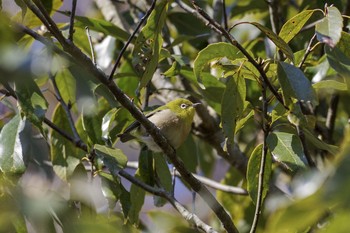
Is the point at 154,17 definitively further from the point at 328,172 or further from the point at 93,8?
the point at 93,8

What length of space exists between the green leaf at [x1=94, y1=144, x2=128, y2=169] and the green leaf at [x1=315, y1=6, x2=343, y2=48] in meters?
0.81

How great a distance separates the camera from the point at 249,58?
2088 mm

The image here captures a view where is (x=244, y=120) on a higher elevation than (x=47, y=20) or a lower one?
lower

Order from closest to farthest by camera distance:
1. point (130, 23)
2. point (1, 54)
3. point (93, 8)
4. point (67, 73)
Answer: point (1, 54)
point (67, 73)
point (130, 23)
point (93, 8)

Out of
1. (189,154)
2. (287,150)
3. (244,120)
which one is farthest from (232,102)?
(189,154)

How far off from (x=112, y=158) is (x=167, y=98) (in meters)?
1.61

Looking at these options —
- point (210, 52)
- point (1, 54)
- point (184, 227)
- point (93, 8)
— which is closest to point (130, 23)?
point (93, 8)

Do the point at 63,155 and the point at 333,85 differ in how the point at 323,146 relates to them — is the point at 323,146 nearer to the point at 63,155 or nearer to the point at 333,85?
the point at 333,85

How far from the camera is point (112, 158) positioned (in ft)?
7.55

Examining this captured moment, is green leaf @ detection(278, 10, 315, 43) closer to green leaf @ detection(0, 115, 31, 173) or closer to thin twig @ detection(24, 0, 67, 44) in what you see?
thin twig @ detection(24, 0, 67, 44)

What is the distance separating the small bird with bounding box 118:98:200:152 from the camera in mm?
3100

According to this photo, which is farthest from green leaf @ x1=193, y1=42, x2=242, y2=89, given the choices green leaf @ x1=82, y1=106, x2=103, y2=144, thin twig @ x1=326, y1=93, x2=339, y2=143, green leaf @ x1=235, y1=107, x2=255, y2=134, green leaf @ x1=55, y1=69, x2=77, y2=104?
thin twig @ x1=326, y1=93, x2=339, y2=143

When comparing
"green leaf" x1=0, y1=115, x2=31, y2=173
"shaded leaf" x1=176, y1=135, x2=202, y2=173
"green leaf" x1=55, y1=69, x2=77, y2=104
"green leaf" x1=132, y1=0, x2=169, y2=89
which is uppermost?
"green leaf" x1=132, y1=0, x2=169, y2=89

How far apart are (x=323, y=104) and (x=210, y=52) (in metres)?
1.70
